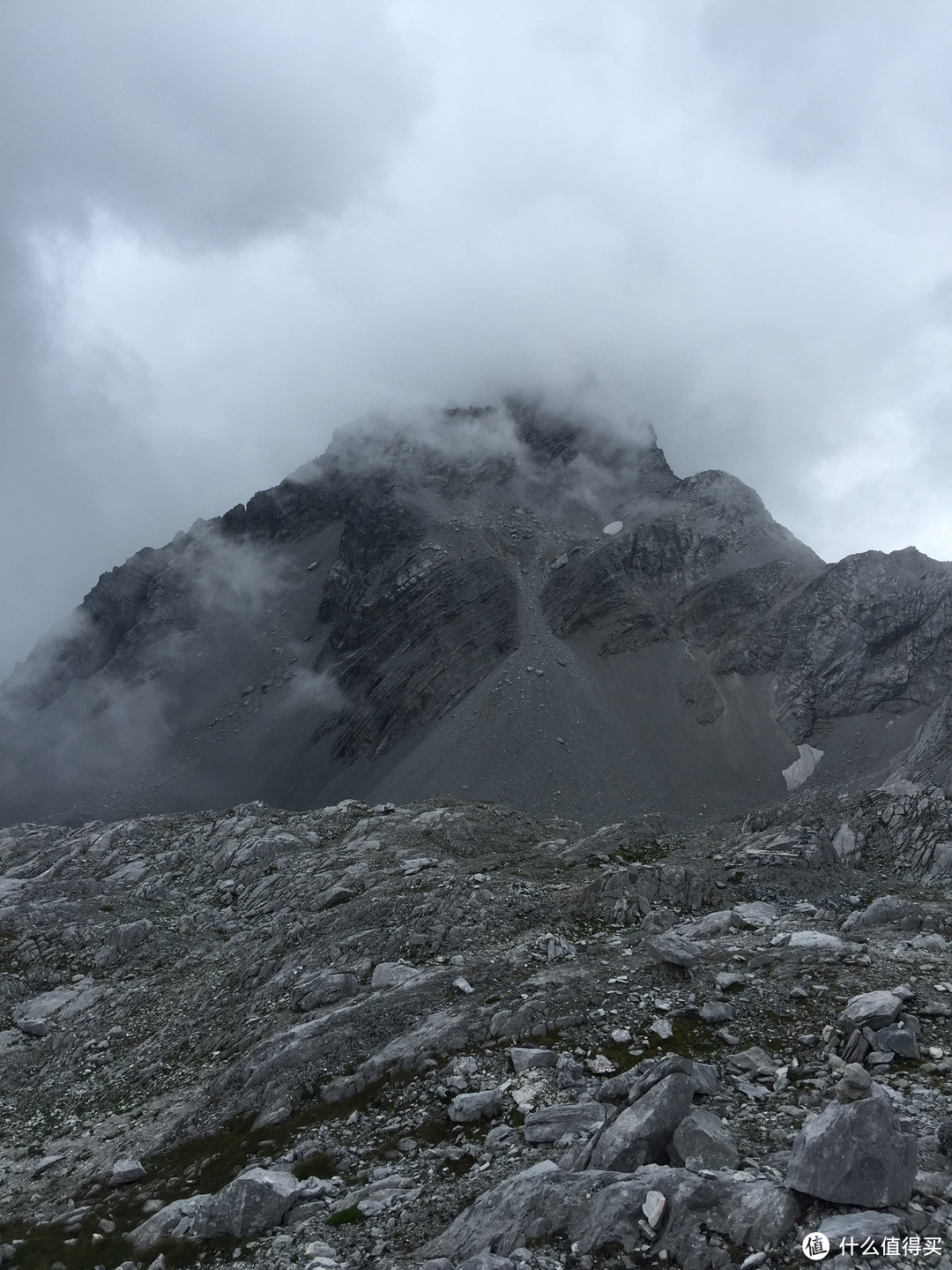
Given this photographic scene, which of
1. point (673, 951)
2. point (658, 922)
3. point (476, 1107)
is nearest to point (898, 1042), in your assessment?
point (673, 951)

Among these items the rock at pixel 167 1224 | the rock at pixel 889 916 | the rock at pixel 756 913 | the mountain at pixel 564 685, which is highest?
the mountain at pixel 564 685

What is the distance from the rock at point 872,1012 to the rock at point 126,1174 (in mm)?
22374

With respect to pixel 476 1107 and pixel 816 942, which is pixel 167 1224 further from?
pixel 816 942

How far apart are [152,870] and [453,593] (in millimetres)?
116038

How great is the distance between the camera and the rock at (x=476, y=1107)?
2081 cm

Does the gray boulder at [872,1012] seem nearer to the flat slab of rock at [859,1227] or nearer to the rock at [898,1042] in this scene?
the rock at [898,1042]

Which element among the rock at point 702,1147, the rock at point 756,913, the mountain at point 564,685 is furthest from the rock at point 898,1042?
the mountain at point 564,685

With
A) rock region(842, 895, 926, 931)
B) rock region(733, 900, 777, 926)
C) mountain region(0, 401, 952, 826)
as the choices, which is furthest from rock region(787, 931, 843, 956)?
mountain region(0, 401, 952, 826)

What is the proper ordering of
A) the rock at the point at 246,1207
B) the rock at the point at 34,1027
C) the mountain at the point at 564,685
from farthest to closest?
the mountain at the point at 564,685 < the rock at the point at 34,1027 < the rock at the point at 246,1207

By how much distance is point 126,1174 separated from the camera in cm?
2419

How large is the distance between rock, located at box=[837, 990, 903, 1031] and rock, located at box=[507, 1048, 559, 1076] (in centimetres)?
826

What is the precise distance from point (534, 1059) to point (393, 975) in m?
13.0

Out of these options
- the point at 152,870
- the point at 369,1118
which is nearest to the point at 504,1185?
the point at 369,1118

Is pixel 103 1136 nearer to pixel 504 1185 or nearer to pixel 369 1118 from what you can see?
pixel 369 1118
